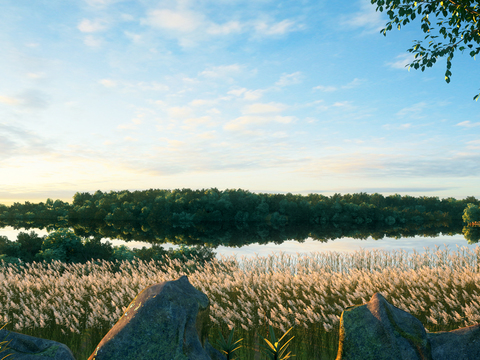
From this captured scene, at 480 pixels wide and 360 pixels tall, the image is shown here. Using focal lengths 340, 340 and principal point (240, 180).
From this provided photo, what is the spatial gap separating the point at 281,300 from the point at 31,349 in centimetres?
497

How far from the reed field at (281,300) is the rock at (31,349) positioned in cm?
222

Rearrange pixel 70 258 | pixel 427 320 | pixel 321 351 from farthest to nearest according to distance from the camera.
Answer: pixel 70 258
pixel 427 320
pixel 321 351

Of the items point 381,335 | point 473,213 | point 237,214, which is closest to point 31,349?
point 381,335

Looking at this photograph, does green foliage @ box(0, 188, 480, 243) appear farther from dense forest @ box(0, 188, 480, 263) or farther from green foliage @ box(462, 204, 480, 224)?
green foliage @ box(462, 204, 480, 224)

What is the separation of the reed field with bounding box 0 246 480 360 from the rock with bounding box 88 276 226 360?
947 mm

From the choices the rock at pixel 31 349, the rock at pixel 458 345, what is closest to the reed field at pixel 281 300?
the rock at pixel 458 345

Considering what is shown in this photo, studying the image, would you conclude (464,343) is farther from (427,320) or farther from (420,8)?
(420,8)

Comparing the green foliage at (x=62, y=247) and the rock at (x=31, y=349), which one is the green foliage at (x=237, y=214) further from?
the rock at (x=31, y=349)

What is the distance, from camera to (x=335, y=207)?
47.3 metres

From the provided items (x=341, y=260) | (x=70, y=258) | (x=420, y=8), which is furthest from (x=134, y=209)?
(x=420, y=8)

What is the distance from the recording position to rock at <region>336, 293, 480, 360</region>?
11.5 ft

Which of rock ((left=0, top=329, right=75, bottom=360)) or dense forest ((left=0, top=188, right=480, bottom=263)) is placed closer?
rock ((left=0, top=329, right=75, bottom=360))

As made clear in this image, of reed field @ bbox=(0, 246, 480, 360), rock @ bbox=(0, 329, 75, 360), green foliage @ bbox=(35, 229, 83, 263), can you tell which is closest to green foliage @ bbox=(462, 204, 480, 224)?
reed field @ bbox=(0, 246, 480, 360)

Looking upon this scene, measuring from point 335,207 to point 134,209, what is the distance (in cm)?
2863
